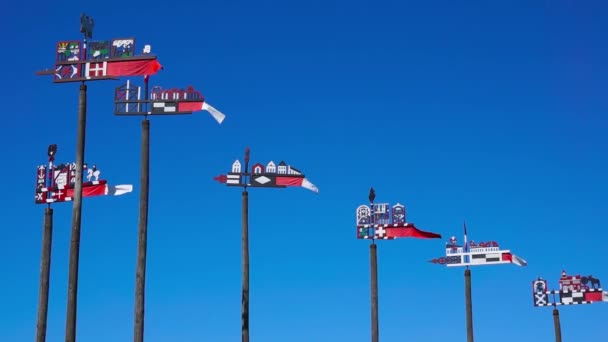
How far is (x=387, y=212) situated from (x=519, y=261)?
415 inches

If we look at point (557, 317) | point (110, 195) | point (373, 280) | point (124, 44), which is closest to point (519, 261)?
point (557, 317)

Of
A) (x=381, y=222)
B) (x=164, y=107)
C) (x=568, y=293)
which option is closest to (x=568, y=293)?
(x=568, y=293)

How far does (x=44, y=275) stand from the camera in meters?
27.5

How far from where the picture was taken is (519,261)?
46.6 meters

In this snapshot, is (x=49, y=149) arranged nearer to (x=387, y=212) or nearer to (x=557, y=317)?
(x=387, y=212)

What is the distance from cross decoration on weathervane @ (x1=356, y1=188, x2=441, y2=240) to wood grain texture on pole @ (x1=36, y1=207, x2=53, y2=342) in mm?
14743

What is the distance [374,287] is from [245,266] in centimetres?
705

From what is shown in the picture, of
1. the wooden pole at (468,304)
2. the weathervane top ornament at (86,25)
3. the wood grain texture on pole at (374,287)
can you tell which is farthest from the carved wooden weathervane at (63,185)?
the wooden pole at (468,304)

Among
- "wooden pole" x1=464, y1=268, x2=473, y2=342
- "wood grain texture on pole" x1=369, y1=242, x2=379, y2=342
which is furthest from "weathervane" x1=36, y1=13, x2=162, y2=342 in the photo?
"wooden pole" x1=464, y1=268, x2=473, y2=342

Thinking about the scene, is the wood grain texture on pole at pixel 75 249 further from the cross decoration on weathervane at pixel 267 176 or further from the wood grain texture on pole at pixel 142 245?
the cross decoration on weathervane at pixel 267 176

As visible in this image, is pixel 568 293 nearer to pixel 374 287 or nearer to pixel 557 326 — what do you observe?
pixel 557 326

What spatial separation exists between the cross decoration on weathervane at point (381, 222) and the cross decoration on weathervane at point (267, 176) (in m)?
4.68

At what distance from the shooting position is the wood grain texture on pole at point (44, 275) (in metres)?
26.1

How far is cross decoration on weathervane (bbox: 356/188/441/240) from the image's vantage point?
39.0 metres
